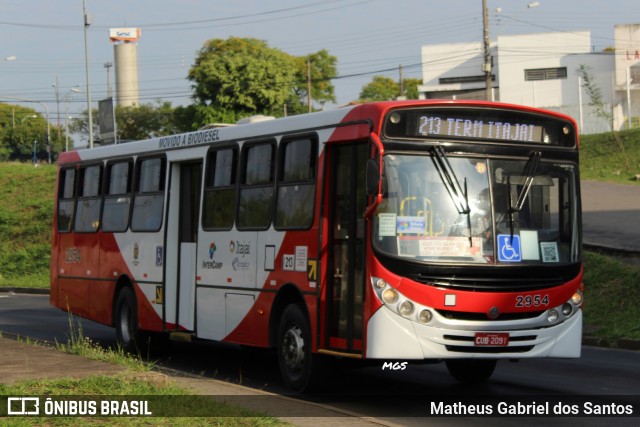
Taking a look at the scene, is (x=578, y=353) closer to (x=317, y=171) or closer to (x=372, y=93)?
(x=317, y=171)

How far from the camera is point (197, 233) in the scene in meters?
15.5

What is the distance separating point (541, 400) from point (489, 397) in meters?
0.60

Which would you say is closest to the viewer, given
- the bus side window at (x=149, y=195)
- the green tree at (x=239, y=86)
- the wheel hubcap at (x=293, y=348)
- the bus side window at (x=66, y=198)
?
the wheel hubcap at (x=293, y=348)

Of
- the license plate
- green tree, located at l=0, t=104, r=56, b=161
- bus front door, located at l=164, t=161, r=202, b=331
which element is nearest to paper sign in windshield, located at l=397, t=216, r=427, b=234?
the license plate

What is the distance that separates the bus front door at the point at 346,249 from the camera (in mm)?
11523

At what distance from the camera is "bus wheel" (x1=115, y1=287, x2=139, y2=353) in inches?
677

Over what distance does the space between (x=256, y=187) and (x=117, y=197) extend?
491 centimetres

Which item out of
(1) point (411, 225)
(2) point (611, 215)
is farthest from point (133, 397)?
(2) point (611, 215)

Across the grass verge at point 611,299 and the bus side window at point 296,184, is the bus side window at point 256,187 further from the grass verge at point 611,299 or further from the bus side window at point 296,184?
the grass verge at point 611,299

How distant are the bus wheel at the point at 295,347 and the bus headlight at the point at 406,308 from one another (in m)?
1.54

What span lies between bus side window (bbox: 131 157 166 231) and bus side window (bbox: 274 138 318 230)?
3800 mm

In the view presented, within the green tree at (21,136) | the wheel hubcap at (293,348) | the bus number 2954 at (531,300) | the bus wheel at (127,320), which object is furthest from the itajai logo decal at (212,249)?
the green tree at (21,136)

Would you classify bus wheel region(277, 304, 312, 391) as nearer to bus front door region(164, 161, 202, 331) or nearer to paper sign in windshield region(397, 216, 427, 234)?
paper sign in windshield region(397, 216, 427, 234)

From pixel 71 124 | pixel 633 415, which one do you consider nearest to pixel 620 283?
pixel 633 415
